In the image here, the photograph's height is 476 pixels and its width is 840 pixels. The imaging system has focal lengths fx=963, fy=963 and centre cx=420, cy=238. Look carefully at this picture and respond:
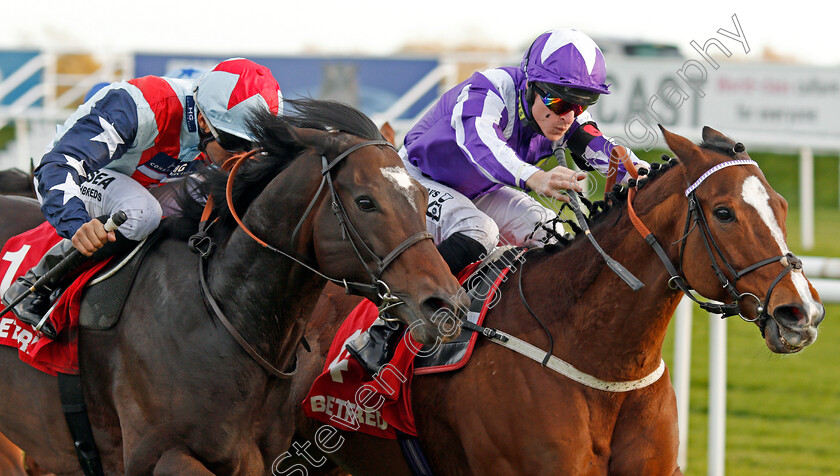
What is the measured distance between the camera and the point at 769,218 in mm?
3088

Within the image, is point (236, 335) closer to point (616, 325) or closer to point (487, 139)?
point (487, 139)

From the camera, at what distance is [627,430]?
343cm

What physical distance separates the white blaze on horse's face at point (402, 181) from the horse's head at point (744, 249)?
932 millimetres

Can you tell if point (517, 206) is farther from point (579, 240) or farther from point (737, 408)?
point (737, 408)

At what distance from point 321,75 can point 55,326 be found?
376 inches

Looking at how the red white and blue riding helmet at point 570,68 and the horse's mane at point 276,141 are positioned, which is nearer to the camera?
the horse's mane at point 276,141

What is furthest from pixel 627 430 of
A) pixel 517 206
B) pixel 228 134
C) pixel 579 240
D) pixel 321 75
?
pixel 321 75

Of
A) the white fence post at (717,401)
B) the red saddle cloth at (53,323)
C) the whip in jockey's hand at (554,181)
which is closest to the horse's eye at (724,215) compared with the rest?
the whip in jockey's hand at (554,181)

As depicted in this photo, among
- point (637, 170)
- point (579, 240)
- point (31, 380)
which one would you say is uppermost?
point (637, 170)

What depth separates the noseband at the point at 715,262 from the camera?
3020mm

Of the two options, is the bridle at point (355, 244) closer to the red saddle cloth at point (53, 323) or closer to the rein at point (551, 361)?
the rein at point (551, 361)

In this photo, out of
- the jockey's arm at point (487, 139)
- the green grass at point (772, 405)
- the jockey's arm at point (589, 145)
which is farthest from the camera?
the green grass at point (772, 405)

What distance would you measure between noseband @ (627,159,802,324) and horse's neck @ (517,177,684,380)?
1.6 inches

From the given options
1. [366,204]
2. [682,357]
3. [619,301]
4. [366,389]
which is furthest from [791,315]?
[682,357]
